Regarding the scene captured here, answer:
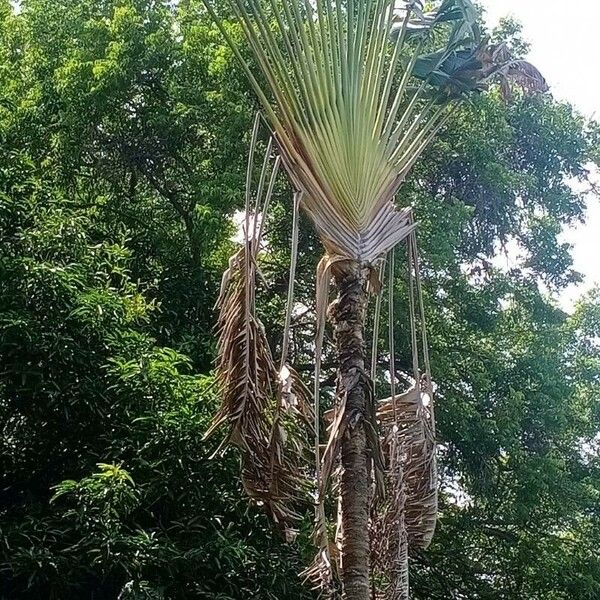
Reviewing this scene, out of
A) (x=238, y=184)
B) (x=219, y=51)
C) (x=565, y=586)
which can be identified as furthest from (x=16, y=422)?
(x=565, y=586)

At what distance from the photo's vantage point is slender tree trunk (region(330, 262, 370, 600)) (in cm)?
241

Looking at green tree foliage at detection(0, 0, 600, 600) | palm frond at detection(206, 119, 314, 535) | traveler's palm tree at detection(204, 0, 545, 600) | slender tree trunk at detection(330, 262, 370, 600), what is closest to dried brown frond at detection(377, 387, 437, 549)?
traveler's palm tree at detection(204, 0, 545, 600)

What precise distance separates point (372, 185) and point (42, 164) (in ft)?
14.4

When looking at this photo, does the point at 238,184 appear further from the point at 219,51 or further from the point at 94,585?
the point at 94,585

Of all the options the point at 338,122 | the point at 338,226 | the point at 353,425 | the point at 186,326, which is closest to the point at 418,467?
the point at 353,425

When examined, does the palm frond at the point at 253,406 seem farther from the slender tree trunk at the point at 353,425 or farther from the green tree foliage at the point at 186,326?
the green tree foliage at the point at 186,326

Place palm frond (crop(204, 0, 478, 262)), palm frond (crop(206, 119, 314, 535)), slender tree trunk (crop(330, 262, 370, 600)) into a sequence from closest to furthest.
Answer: slender tree trunk (crop(330, 262, 370, 600)) < palm frond (crop(206, 119, 314, 535)) < palm frond (crop(204, 0, 478, 262))

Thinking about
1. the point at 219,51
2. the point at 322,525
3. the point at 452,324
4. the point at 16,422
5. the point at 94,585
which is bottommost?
the point at 322,525

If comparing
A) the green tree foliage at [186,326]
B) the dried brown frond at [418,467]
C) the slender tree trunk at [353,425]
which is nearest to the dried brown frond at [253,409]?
the slender tree trunk at [353,425]

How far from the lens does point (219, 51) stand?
252 inches

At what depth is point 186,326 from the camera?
616 cm

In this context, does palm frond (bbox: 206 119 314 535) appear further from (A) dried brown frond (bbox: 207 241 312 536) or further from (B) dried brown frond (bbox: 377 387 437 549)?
(B) dried brown frond (bbox: 377 387 437 549)

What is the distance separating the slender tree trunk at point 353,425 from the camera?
2.41 meters

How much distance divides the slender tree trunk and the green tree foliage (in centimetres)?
208
